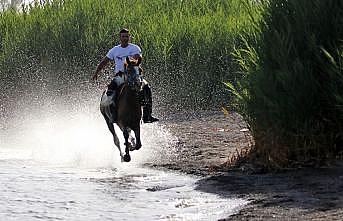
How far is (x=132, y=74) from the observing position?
55.5 feet

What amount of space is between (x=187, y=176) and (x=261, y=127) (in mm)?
1638

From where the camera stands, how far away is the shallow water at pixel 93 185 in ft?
40.3

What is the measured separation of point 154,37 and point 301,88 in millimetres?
15758

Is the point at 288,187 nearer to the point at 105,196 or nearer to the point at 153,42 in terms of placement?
the point at 105,196

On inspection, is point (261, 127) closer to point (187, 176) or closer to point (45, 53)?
point (187, 176)

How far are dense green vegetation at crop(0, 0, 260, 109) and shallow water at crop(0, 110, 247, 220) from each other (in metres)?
5.67

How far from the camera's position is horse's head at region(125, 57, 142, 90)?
55.2ft

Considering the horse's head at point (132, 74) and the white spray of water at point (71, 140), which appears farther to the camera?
the white spray of water at point (71, 140)

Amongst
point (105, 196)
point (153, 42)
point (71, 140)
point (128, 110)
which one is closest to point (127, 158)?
point (128, 110)

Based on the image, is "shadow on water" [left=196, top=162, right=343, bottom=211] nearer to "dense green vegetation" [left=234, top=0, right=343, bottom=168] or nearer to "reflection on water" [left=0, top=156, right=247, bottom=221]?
"reflection on water" [left=0, top=156, right=247, bottom=221]

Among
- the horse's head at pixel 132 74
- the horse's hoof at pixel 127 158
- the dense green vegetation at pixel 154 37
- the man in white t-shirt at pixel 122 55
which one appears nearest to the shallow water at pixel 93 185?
the horse's hoof at pixel 127 158

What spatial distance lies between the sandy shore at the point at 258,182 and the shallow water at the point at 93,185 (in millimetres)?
369

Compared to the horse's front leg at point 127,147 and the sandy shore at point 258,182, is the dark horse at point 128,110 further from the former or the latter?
the sandy shore at point 258,182

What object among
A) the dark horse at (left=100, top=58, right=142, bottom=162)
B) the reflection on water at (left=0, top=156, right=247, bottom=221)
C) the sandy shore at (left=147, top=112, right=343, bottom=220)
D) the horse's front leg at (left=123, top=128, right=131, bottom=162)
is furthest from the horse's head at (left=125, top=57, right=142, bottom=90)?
the sandy shore at (left=147, top=112, right=343, bottom=220)
